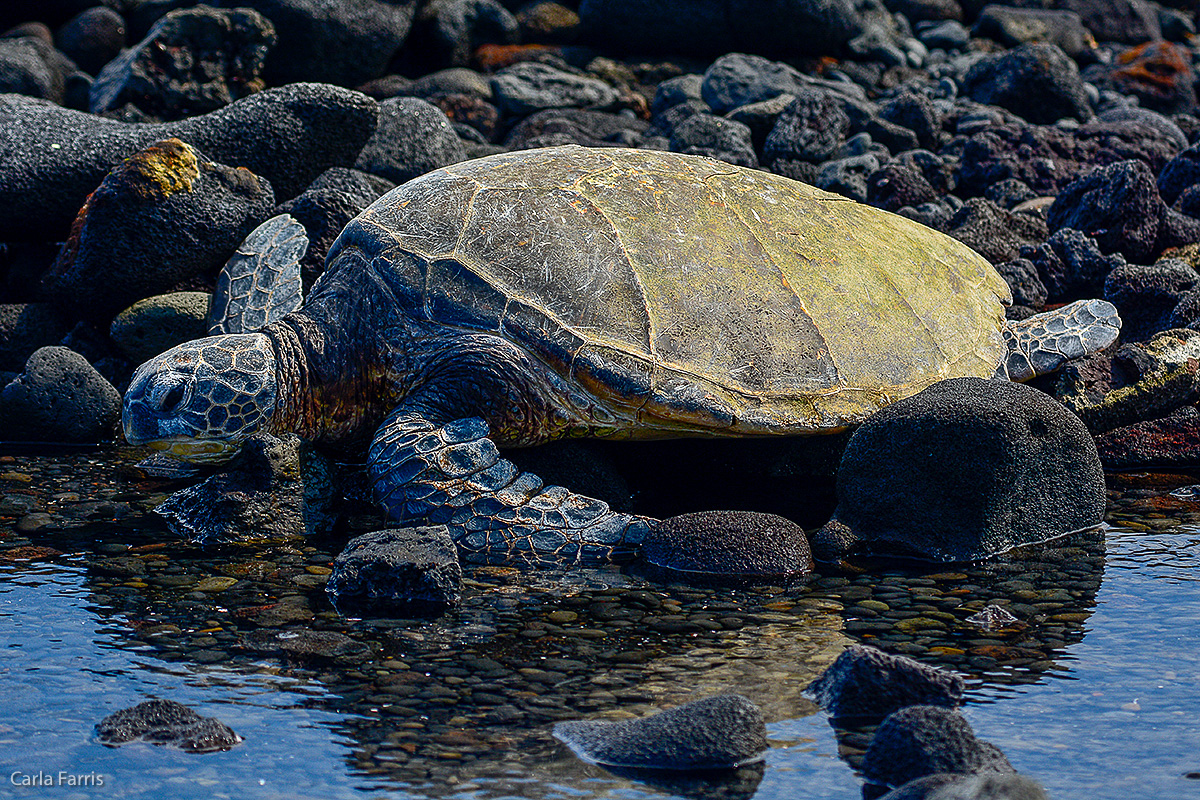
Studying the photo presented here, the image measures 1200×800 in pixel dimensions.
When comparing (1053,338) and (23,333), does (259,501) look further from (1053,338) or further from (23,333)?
(1053,338)

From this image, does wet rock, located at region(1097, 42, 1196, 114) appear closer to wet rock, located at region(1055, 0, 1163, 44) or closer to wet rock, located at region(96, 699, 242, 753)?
wet rock, located at region(1055, 0, 1163, 44)

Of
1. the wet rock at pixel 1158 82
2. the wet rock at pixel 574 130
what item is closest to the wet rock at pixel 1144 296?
the wet rock at pixel 574 130

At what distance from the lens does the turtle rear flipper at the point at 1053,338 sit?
6828mm

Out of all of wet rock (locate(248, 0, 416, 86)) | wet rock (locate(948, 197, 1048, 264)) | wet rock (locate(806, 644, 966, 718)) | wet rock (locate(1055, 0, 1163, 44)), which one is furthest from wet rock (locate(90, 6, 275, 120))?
wet rock (locate(1055, 0, 1163, 44))

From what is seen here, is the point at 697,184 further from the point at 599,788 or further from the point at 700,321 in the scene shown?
the point at 599,788

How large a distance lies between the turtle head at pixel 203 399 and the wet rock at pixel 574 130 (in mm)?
6674

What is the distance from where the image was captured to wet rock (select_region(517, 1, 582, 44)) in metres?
20.9

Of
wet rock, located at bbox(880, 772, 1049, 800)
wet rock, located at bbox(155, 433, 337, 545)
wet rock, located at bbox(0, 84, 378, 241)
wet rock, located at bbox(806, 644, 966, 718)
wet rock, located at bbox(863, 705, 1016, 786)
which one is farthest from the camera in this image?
wet rock, located at bbox(0, 84, 378, 241)

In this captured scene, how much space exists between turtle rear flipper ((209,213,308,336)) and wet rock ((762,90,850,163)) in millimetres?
5424

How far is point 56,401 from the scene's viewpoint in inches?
290

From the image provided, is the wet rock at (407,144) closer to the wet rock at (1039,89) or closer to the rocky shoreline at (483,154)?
the rocky shoreline at (483,154)

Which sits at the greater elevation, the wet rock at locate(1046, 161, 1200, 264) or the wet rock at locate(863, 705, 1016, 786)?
the wet rock at locate(1046, 161, 1200, 264)

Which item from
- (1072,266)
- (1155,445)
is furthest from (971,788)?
(1072,266)

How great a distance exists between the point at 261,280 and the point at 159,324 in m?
0.88
